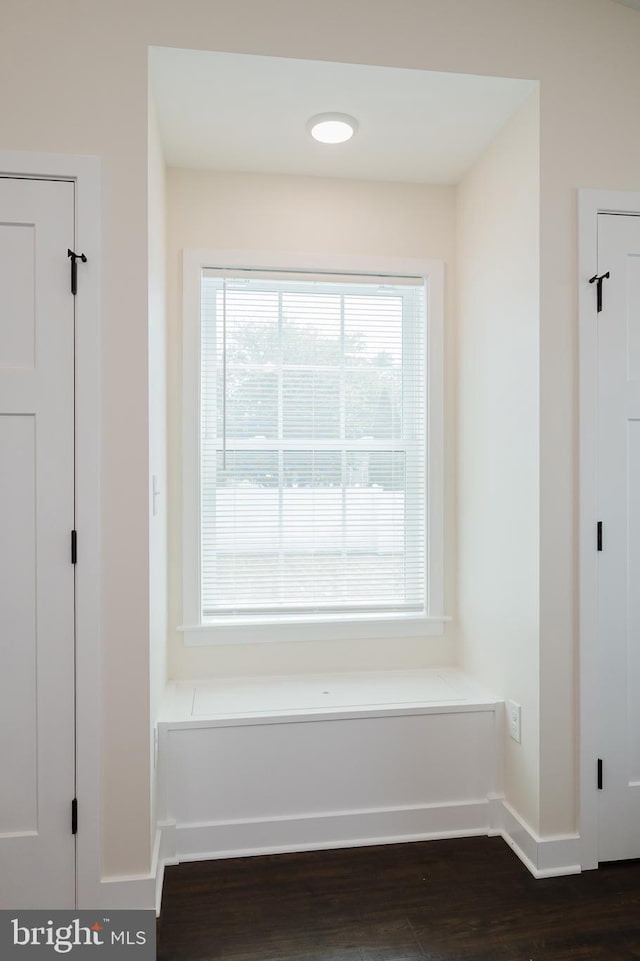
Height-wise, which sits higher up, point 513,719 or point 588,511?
point 588,511

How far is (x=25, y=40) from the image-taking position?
5.83 ft

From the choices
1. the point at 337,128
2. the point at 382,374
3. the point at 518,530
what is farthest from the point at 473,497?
the point at 337,128

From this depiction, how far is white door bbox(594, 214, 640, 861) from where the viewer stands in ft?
6.72

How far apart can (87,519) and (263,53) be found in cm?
150

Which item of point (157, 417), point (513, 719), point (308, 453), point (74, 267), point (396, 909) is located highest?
point (74, 267)

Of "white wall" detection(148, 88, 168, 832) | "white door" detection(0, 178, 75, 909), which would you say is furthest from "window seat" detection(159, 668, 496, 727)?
"white door" detection(0, 178, 75, 909)

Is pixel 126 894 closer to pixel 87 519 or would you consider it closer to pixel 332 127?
pixel 87 519

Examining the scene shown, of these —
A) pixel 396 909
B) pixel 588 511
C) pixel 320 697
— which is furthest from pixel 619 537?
pixel 396 909

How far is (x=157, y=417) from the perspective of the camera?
2.14m

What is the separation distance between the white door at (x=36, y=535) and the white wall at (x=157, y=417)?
0.24m

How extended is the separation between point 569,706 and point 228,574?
1.38m

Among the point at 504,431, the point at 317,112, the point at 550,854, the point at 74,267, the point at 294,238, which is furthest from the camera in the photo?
the point at 294,238

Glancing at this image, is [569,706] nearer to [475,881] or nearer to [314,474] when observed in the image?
[475,881]

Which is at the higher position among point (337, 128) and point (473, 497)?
point (337, 128)
